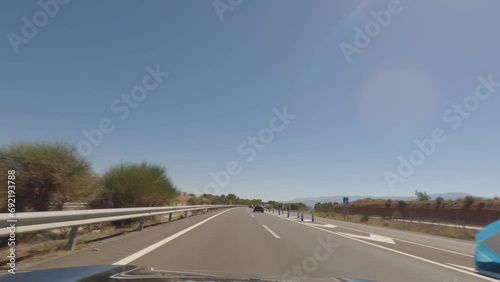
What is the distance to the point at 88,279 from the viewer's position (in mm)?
3295

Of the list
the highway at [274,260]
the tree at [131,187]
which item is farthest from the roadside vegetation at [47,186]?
the tree at [131,187]

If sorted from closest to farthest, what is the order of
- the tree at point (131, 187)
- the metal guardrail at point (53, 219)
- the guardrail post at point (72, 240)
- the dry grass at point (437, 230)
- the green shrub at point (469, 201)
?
the metal guardrail at point (53, 219), the guardrail post at point (72, 240), the tree at point (131, 187), the dry grass at point (437, 230), the green shrub at point (469, 201)

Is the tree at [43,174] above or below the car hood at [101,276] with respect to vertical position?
above

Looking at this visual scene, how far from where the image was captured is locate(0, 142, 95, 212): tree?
11.8 meters

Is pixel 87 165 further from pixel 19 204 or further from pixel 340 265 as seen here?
pixel 340 265

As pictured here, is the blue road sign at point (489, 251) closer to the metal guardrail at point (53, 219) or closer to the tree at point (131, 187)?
the metal guardrail at point (53, 219)

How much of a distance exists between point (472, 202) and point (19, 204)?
67.9m

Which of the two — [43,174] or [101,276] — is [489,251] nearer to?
[101,276]

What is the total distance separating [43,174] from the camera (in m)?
12.4

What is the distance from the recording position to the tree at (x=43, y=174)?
1182cm

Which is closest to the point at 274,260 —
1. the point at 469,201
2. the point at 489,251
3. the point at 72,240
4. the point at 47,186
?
the point at 489,251

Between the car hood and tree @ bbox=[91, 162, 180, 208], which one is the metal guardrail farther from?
tree @ bbox=[91, 162, 180, 208]

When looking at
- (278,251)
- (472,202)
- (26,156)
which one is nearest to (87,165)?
(26,156)

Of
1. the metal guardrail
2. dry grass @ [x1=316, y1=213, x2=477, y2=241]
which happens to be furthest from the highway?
dry grass @ [x1=316, y1=213, x2=477, y2=241]
